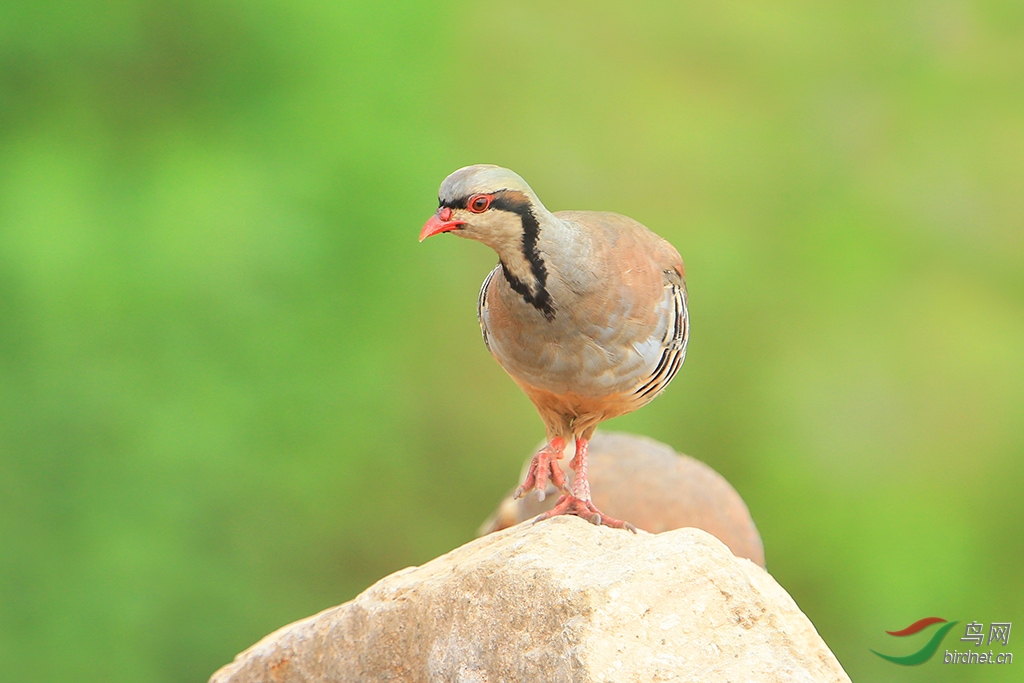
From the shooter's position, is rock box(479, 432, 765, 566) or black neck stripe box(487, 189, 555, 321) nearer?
black neck stripe box(487, 189, 555, 321)

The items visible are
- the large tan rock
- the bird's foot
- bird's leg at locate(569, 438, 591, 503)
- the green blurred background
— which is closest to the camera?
the large tan rock

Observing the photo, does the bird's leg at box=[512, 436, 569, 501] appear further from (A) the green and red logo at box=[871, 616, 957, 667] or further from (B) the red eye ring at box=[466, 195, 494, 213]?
(A) the green and red logo at box=[871, 616, 957, 667]

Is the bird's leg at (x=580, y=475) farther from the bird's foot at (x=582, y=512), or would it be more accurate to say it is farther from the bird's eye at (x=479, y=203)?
the bird's eye at (x=479, y=203)

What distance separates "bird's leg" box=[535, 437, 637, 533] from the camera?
265cm

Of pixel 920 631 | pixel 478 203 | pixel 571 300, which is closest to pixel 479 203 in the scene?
pixel 478 203

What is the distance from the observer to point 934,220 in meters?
6.16

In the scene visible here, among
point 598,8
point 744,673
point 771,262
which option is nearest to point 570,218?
point 744,673

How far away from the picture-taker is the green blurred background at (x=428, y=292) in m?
4.95

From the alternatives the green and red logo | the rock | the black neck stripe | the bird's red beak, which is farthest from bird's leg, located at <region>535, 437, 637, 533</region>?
the green and red logo

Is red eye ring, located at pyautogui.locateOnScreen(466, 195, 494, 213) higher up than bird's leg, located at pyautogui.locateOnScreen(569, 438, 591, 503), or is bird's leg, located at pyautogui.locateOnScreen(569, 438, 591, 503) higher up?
red eye ring, located at pyautogui.locateOnScreen(466, 195, 494, 213)

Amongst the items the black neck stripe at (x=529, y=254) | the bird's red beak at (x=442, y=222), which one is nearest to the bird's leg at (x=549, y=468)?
the black neck stripe at (x=529, y=254)

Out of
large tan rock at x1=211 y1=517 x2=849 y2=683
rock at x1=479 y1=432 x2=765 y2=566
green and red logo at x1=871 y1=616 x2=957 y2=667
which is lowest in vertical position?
green and red logo at x1=871 y1=616 x2=957 y2=667

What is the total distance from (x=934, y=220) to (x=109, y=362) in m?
4.86

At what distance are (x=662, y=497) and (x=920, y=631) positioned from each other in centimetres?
231
